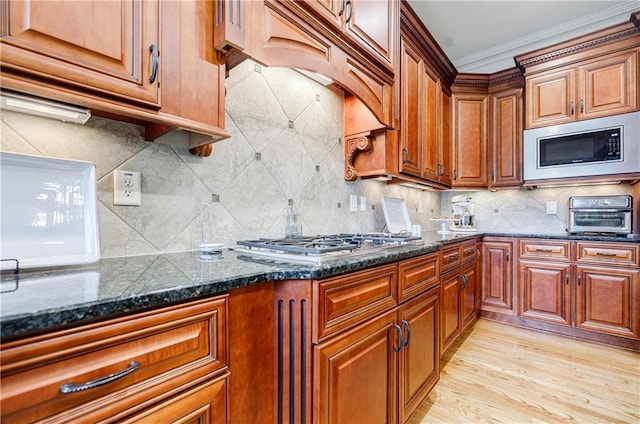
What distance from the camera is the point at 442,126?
9.30 feet

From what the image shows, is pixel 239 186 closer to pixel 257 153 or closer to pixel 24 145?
pixel 257 153

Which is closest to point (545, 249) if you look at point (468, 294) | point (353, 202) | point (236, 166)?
point (468, 294)

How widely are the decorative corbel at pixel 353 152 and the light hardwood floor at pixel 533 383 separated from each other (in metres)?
1.43

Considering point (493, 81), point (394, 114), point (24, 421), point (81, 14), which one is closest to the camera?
point (24, 421)

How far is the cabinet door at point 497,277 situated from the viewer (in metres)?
2.93

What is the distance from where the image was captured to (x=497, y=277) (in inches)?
118

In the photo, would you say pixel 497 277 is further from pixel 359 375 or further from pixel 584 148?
pixel 359 375

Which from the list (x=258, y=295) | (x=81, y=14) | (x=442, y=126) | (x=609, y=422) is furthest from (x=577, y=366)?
(x=81, y=14)

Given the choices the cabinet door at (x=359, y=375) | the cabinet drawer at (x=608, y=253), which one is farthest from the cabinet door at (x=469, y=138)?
the cabinet door at (x=359, y=375)

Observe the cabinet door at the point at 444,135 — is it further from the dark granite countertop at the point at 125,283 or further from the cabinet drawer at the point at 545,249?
the dark granite countertop at the point at 125,283

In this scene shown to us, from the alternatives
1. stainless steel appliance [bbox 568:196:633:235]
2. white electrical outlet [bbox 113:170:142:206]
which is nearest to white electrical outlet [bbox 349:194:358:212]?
white electrical outlet [bbox 113:170:142:206]

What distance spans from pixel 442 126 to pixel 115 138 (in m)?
2.63

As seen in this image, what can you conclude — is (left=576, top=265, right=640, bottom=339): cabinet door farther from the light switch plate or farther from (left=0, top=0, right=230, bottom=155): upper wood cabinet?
(left=0, top=0, right=230, bottom=155): upper wood cabinet

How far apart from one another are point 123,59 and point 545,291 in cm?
340
